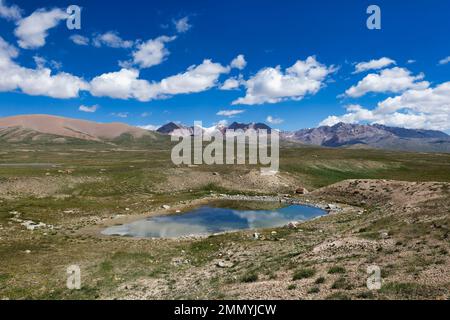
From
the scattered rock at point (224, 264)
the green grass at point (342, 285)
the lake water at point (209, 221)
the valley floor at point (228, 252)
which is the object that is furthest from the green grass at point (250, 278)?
the lake water at point (209, 221)

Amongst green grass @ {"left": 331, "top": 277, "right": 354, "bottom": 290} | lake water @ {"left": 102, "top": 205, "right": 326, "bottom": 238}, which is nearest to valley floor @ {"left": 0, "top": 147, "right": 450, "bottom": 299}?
green grass @ {"left": 331, "top": 277, "right": 354, "bottom": 290}

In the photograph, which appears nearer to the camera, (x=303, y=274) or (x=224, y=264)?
(x=303, y=274)

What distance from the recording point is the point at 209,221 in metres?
64.6

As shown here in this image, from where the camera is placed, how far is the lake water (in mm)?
56031

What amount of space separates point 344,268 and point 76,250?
2977cm

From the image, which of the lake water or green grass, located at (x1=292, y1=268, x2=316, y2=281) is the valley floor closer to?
green grass, located at (x1=292, y1=268, x2=316, y2=281)

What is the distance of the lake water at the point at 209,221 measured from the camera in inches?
2206

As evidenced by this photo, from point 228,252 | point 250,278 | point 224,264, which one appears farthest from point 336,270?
point 228,252

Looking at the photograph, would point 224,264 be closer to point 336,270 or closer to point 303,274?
point 303,274

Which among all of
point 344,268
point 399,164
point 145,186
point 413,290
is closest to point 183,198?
point 145,186

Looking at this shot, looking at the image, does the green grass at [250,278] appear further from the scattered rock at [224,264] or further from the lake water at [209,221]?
the lake water at [209,221]

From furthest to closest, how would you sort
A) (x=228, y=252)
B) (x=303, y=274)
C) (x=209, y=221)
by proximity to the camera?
(x=209, y=221)
(x=228, y=252)
(x=303, y=274)
